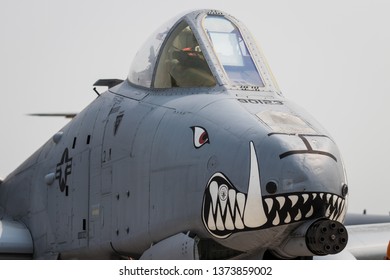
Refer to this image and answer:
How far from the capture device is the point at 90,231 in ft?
39.8

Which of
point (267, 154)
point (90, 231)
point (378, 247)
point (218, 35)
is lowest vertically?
point (378, 247)

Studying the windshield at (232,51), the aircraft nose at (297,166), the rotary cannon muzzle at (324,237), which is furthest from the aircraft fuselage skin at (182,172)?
the windshield at (232,51)

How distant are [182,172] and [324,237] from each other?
183 cm

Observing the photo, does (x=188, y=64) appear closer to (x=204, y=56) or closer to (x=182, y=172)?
(x=204, y=56)

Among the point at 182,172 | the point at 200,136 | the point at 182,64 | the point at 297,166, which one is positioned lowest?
the point at 182,172

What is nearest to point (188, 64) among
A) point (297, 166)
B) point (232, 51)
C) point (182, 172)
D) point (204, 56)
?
point (204, 56)

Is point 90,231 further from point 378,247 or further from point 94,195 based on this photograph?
point 378,247

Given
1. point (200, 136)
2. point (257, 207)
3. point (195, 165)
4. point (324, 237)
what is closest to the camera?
point (324, 237)

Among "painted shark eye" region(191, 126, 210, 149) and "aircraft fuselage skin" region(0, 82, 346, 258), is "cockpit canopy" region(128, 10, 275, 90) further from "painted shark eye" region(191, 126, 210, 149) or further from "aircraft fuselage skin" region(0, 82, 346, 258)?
"painted shark eye" region(191, 126, 210, 149)

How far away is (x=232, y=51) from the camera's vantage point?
11.2 m

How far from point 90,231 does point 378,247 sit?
584 cm

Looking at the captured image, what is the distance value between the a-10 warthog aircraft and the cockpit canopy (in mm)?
17

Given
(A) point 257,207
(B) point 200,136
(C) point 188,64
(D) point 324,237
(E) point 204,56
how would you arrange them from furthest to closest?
(C) point 188,64, (E) point 204,56, (B) point 200,136, (A) point 257,207, (D) point 324,237
